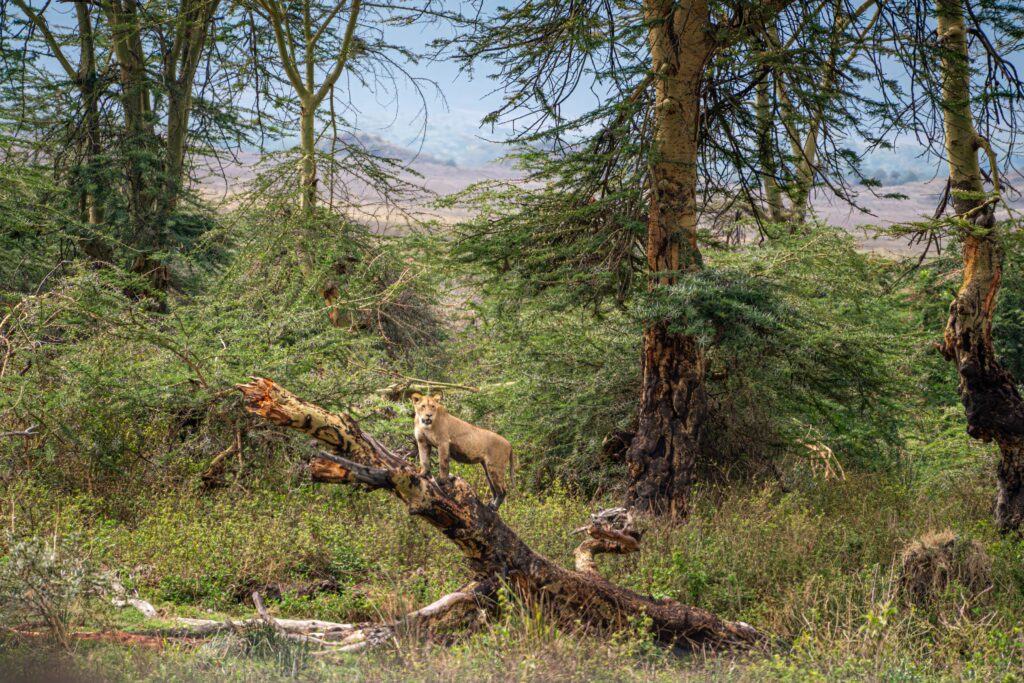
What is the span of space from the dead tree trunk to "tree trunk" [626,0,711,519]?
9.87 feet

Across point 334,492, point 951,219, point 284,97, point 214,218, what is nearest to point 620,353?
point 334,492

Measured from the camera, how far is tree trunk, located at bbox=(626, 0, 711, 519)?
29.5 feet

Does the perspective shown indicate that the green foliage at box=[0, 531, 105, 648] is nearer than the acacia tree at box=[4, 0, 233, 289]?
Yes

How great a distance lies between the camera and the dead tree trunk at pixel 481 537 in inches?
204

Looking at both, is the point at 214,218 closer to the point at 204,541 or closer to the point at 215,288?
the point at 215,288

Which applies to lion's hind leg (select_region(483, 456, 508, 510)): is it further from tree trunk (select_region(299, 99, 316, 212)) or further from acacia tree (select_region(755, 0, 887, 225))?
tree trunk (select_region(299, 99, 316, 212))

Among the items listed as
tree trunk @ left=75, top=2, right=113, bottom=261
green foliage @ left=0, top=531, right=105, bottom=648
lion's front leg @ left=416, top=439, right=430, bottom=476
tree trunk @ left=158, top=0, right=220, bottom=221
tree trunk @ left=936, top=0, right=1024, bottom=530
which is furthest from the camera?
tree trunk @ left=158, top=0, right=220, bottom=221

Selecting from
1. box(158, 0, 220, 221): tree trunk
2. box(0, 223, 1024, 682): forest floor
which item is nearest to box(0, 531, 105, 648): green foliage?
box(0, 223, 1024, 682): forest floor

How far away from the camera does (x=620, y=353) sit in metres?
10.8

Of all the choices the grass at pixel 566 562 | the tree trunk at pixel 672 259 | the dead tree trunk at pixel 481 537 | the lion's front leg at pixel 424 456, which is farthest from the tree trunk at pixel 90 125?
the dead tree trunk at pixel 481 537

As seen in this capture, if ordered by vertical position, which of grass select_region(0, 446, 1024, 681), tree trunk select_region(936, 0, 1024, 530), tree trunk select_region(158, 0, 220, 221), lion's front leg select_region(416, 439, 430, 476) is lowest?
grass select_region(0, 446, 1024, 681)

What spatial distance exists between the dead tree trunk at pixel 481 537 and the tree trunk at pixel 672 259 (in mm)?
3007

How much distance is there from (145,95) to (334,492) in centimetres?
1353

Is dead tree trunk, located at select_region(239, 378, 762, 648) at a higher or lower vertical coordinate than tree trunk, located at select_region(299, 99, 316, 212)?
lower
